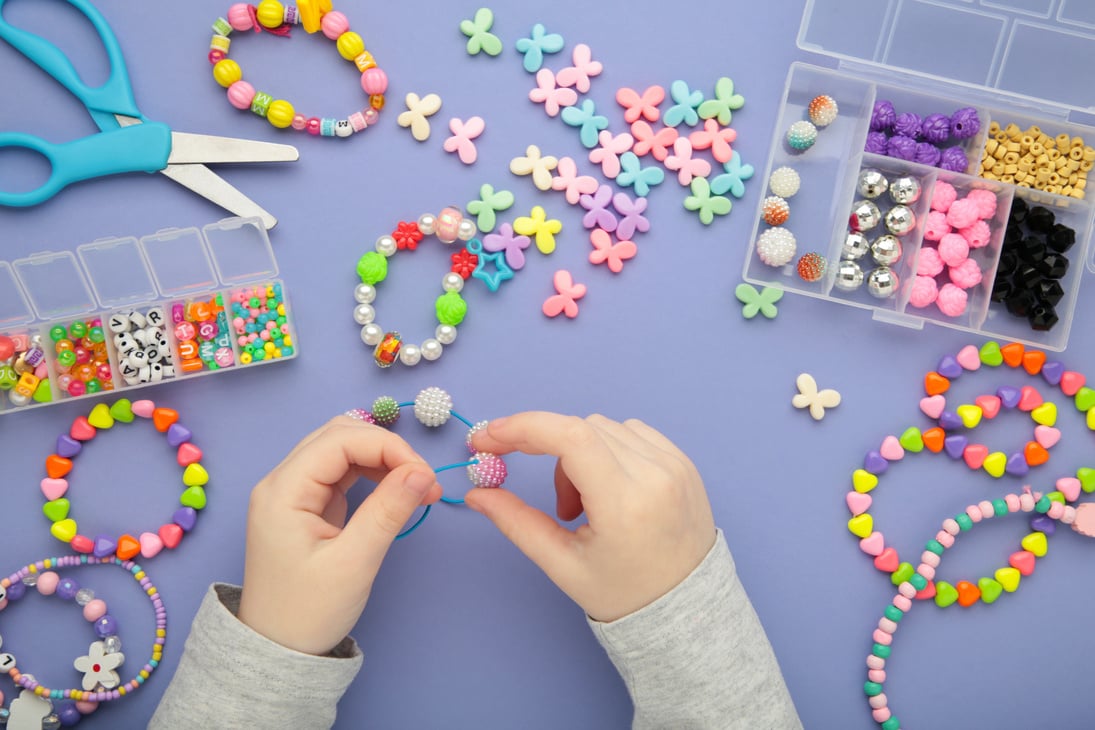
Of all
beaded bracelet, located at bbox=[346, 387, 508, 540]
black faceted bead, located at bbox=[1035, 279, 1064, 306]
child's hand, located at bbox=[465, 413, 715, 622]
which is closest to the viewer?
child's hand, located at bbox=[465, 413, 715, 622]

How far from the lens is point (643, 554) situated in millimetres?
977

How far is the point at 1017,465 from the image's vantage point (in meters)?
1.33

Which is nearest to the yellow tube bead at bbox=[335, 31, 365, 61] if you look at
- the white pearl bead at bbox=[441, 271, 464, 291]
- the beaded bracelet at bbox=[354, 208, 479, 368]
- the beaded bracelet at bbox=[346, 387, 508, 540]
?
the beaded bracelet at bbox=[354, 208, 479, 368]

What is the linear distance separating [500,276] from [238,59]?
54cm

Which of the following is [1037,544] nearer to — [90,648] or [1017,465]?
[1017,465]

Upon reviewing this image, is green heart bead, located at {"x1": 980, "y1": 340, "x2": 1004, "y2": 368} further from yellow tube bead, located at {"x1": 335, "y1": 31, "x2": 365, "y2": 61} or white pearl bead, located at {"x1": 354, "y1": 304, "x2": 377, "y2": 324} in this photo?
→ yellow tube bead, located at {"x1": 335, "y1": 31, "x2": 365, "y2": 61}

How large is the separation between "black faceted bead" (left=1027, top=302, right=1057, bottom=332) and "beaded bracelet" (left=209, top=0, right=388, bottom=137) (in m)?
1.07

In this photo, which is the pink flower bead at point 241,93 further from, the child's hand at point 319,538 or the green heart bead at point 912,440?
the green heart bead at point 912,440

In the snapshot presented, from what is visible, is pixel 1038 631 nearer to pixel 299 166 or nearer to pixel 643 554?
pixel 643 554

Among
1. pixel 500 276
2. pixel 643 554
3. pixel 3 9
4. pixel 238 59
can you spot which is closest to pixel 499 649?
pixel 643 554

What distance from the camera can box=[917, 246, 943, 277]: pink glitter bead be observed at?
1.31 m

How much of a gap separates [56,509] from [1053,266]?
1568 mm

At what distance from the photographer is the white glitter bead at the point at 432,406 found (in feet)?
4.04

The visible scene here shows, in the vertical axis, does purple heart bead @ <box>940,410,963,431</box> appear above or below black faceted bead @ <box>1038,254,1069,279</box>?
below
